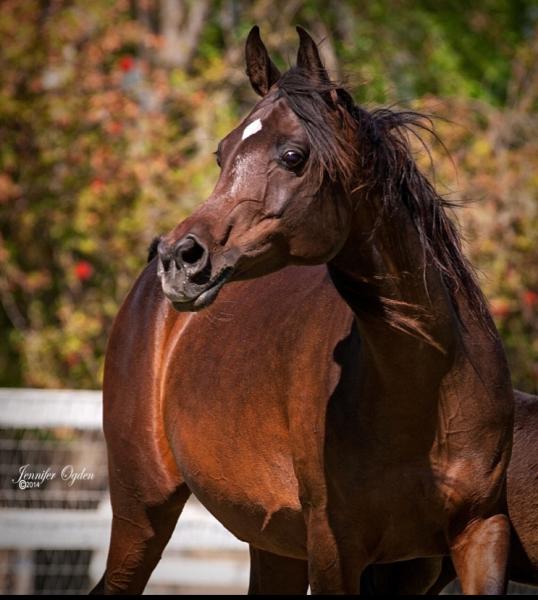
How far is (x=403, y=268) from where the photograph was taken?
3398mm

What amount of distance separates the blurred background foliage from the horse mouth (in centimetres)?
601

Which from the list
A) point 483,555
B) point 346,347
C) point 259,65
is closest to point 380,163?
point 259,65

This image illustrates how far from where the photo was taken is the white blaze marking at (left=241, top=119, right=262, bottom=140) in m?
3.20

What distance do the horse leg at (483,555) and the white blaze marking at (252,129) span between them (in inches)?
49.5

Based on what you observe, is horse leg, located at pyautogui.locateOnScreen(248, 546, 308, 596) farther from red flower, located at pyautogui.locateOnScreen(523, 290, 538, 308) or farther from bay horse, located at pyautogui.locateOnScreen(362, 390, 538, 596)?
red flower, located at pyautogui.locateOnScreen(523, 290, 538, 308)

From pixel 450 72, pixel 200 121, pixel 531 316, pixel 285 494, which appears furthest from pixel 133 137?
pixel 285 494

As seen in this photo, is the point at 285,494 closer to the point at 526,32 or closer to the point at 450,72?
the point at 450,72

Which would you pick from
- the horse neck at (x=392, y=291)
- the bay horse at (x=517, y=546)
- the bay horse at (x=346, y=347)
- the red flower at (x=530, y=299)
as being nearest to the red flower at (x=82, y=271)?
the red flower at (x=530, y=299)

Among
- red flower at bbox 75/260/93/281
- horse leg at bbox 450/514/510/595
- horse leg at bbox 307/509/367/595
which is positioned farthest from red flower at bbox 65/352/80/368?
horse leg at bbox 450/514/510/595

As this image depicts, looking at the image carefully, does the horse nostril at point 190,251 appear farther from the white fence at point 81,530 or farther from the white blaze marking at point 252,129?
the white fence at point 81,530

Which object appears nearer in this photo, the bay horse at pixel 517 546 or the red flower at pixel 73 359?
the bay horse at pixel 517 546

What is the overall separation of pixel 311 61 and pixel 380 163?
33cm
